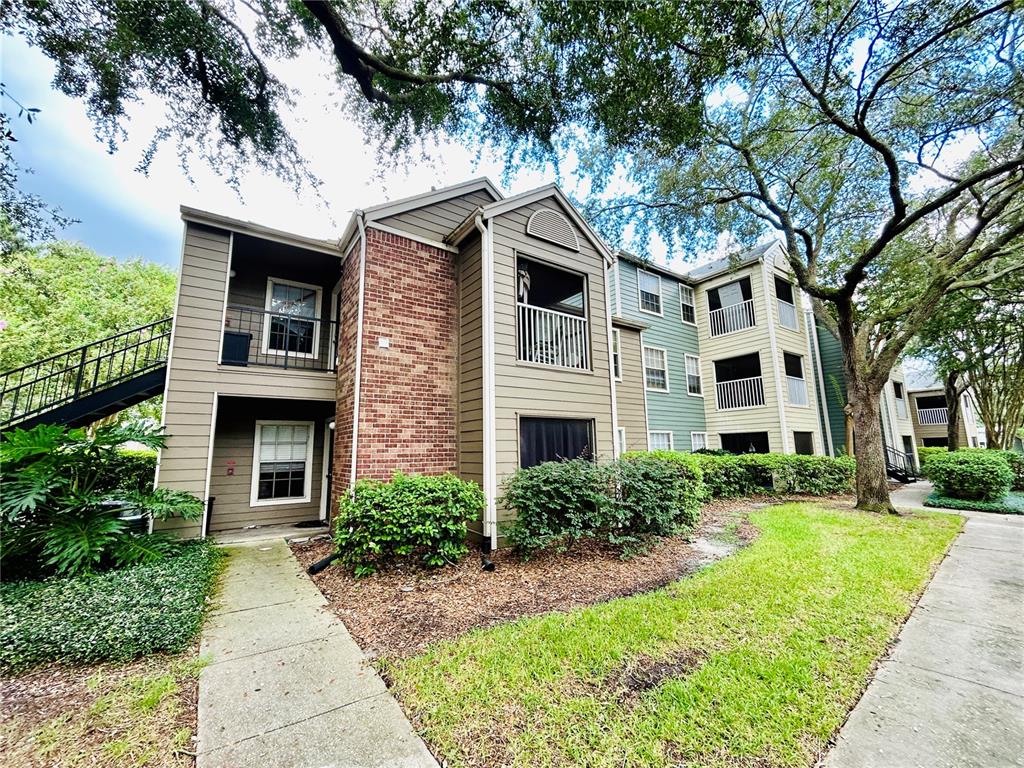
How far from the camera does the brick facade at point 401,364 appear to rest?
21.6 ft

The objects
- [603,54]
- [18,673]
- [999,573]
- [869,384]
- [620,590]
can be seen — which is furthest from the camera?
[869,384]

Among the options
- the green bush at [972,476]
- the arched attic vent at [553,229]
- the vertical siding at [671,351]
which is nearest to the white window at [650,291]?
the vertical siding at [671,351]

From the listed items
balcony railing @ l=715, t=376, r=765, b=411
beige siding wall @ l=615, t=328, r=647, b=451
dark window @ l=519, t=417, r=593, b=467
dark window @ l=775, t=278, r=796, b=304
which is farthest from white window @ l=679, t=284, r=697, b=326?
dark window @ l=519, t=417, r=593, b=467

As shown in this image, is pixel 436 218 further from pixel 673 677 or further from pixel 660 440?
pixel 660 440

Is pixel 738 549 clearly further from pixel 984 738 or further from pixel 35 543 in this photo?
pixel 35 543

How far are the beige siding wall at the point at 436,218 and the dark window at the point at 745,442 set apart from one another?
12677 mm

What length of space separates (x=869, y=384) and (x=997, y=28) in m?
6.51

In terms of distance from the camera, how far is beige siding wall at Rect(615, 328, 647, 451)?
485 inches

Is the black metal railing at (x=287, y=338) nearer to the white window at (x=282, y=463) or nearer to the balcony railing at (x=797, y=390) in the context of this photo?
the white window at (x=282, y=463)

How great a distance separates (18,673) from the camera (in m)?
2.96

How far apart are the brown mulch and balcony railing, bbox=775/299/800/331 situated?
1240 cm

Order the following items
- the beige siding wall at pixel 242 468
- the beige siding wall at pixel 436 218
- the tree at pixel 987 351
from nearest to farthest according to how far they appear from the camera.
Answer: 1. the beige siding wall at pixel 436 218
2. the beige siding wall at pixel 242 468
3. the tree at pixel 987 351

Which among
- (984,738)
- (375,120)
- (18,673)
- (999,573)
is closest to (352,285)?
(375,120)

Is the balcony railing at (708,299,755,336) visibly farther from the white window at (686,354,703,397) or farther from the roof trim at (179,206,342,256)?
the roof trim at (179,206,342,256)
